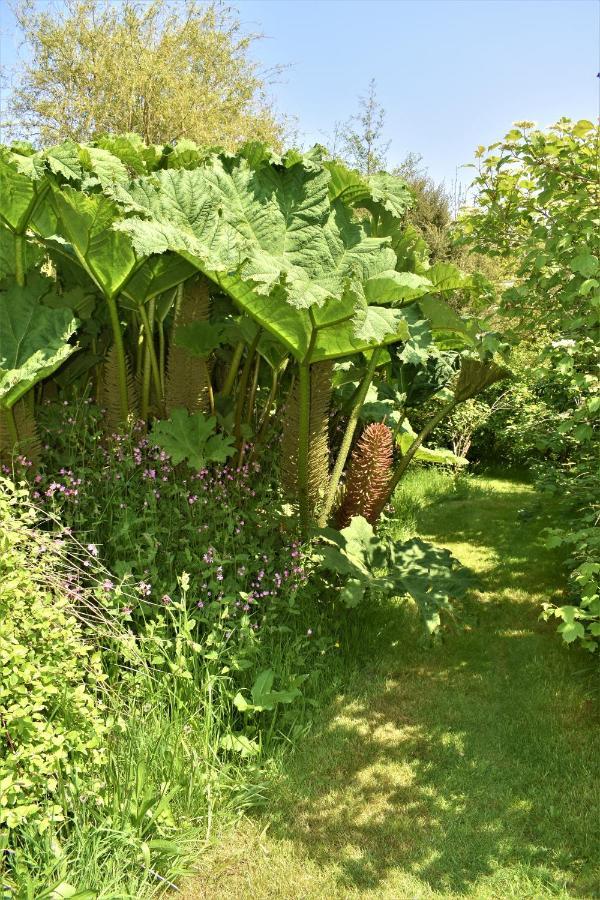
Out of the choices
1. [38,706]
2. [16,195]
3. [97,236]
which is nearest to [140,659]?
[38,706]

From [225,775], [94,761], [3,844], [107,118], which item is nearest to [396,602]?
[225,775]

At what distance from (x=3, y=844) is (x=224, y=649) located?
3.68ft

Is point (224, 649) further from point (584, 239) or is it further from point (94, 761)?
point (584, 239)

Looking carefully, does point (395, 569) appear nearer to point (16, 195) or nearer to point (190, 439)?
point (190, 439)

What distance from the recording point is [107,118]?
13.8m

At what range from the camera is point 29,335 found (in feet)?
11.1

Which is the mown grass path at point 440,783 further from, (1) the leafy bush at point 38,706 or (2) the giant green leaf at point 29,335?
(2) the giant green leaf at point 29,335

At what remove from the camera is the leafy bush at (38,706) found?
203 cm

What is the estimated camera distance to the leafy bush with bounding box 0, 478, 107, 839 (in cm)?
203

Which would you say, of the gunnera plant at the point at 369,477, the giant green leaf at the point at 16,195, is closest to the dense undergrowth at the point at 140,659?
the gunnera plant at the point at 369,477

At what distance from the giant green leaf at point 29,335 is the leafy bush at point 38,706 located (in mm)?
938

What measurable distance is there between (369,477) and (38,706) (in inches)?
83.2

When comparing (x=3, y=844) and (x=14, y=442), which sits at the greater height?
(x=14, y=442)

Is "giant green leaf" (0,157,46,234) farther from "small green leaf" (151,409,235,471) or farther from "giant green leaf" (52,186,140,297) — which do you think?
"small green leaf" (151,409,235,471)
